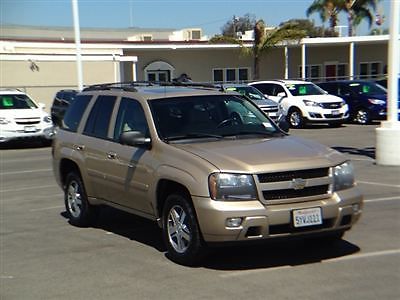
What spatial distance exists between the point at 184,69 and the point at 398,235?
33.9m

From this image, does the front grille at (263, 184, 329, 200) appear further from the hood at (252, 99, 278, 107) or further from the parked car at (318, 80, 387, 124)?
the parked car at (318, 80, 387, 124)

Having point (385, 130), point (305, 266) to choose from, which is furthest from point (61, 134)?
point (385, 130)

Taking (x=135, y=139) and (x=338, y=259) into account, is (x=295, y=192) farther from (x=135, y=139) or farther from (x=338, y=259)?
(x=135, y=139)

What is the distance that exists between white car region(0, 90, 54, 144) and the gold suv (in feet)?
41.7

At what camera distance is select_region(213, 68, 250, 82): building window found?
137ft

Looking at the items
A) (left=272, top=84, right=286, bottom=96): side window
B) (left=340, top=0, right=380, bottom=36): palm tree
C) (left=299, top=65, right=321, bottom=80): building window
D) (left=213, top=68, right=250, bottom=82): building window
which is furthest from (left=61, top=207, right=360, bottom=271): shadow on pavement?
(left=340, top=0, right=380, bottom=36): palm tree

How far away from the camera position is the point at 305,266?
19.9 feet

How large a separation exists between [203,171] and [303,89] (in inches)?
773

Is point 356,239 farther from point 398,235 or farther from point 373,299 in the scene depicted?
point 373,299

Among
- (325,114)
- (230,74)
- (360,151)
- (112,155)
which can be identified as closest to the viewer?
(112,155)

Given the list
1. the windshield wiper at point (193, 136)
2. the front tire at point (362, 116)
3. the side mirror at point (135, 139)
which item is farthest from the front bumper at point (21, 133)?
the windshield wiper at point (193, 136)

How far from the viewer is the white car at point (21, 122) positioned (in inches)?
798

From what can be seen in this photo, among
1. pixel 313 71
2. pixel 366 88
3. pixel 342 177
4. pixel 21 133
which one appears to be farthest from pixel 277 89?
pixel 313 71

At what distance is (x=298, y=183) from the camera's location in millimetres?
5820
